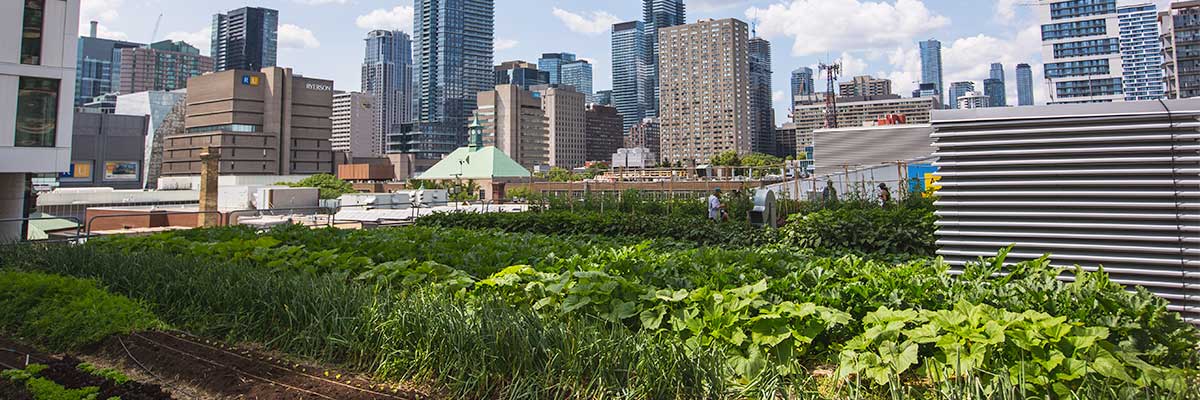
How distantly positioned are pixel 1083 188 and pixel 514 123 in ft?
613

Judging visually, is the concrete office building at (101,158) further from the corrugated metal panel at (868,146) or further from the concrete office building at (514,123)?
the corrugated metal panel at (868,146)

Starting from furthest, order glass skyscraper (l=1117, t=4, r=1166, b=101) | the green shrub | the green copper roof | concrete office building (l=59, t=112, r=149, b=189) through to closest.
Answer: glass skyscraper (l=1117, t=4, r=1166, b=101), concrete office building (l=59, t=112, r=149, b=189), the green copper roof, the green shrub

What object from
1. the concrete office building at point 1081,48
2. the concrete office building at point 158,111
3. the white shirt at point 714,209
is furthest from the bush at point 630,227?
the concrete office building at point 158,111

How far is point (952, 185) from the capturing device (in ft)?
18.6

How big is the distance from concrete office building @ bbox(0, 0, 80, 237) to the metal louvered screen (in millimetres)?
23603

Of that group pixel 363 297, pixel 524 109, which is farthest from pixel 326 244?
pixel 524 109

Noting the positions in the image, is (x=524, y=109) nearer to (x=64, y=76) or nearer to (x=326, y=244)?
(x=64, y=76)

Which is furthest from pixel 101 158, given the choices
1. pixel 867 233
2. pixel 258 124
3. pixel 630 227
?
pixel 867 233

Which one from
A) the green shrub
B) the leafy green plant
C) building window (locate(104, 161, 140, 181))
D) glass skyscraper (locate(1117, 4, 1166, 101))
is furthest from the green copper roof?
glass skyscraper (locate(1117, 4, 1166, 101))

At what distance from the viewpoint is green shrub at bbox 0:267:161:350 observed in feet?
19.2

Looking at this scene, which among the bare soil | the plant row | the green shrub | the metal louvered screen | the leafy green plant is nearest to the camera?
the leafy green plant

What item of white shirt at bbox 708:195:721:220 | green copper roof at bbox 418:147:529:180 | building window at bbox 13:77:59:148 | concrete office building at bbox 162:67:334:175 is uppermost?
concrete office building at bbox 162:67:334:175

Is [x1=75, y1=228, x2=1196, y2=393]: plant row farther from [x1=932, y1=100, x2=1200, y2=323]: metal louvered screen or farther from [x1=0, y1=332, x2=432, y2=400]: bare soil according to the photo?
[x1=0, y1=332, x2=432, y2=400]: bare soil

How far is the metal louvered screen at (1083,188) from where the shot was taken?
15.7 ft
